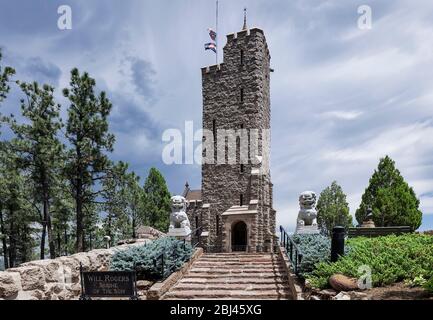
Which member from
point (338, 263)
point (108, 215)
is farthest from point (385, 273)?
point (108, 215)

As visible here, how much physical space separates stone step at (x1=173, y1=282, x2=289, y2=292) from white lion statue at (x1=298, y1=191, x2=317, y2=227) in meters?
4.15

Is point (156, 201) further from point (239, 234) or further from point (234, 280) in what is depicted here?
point (234, 280)

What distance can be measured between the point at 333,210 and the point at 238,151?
18.9m

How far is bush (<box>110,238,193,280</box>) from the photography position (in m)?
10.0

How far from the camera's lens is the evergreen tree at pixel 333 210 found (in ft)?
118

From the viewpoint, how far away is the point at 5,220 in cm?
2512

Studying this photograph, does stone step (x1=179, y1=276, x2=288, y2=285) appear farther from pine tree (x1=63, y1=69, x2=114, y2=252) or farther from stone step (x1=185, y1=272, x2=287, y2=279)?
pine tree (x1=63, y1=69, x2=114, y2=252)

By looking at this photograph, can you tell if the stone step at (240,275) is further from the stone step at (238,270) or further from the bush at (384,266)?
the bush at (384,266)

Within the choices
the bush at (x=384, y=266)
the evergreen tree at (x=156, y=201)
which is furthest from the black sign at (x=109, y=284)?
the evergreen tree at (x=156, y=201)

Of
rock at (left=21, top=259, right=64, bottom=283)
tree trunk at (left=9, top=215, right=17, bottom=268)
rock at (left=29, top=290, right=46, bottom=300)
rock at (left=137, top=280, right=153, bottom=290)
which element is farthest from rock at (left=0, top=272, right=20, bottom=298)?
tree trunk at (left=9, top=215, right=17, bottom=268)

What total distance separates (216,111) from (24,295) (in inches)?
688

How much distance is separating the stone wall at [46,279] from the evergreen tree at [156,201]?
26652mm

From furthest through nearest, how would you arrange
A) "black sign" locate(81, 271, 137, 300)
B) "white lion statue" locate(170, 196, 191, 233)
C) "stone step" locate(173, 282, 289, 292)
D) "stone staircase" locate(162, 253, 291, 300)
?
"white lion statue" locate(170, 196, 191, 233)
"stone step" locate(173, 282, 289, 292)
"stone staircase" locate(162, 253, 291, 300)
"black sign" locate(81, 271, 137, 300)

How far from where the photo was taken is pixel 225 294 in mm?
9375
